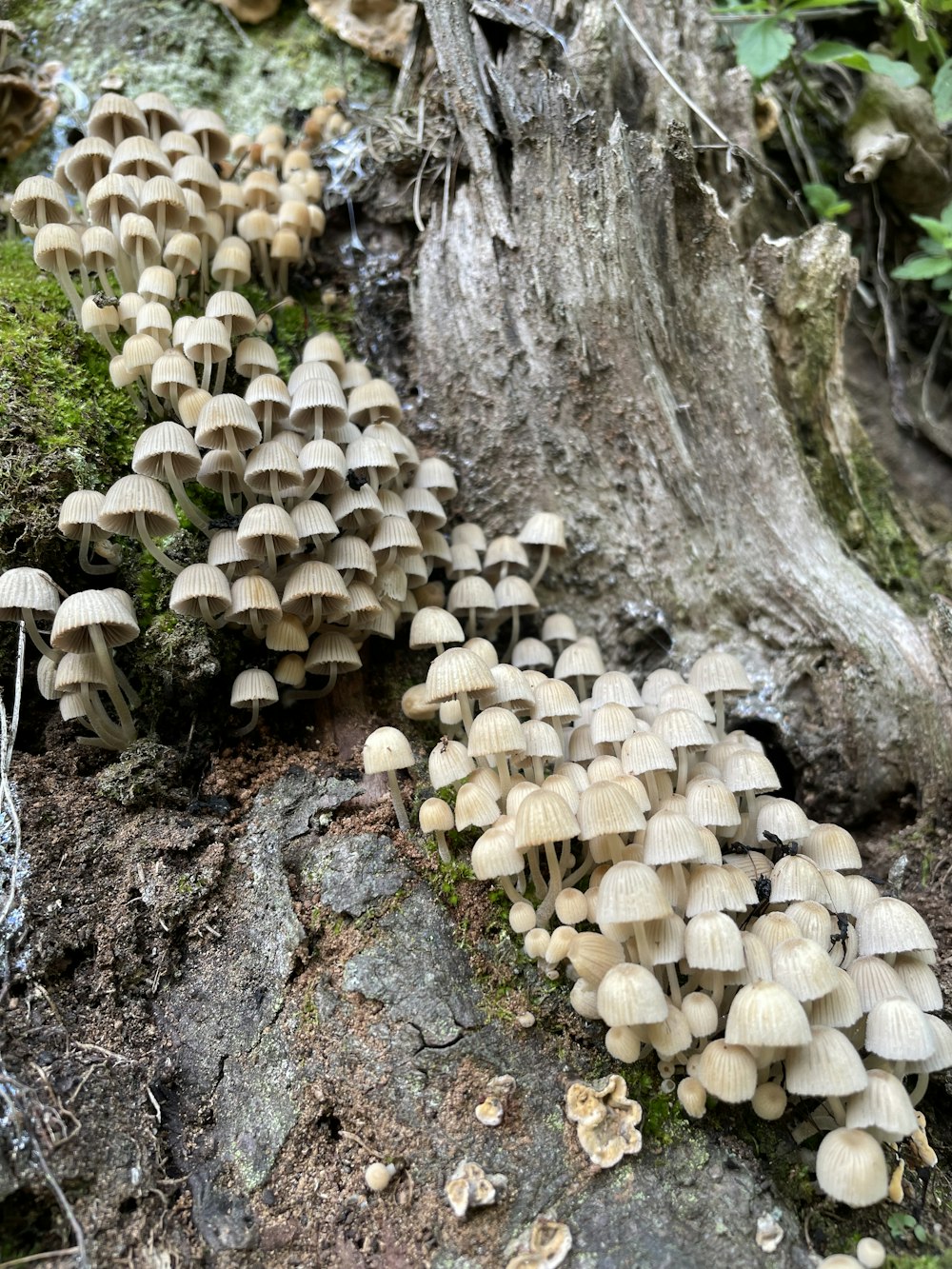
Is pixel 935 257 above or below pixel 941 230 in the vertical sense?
below

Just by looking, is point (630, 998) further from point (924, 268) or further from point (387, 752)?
point (924, 268)

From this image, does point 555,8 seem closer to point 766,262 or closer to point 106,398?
point 766,262

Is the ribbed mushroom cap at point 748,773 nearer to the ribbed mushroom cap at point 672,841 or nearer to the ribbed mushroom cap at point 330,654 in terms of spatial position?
the ribbed mushroom cap at point 672,841

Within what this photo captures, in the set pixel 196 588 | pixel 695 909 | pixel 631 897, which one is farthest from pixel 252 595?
pixel 695 909

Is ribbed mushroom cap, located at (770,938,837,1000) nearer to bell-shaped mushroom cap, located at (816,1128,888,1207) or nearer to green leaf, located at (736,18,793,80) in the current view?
bell-shaped mushroom cap, located at (816,1128,888,1207)

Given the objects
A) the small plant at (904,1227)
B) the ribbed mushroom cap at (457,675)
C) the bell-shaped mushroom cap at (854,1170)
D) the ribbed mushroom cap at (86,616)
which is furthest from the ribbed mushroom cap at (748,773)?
the ribbed mushroom cap at (86,616)

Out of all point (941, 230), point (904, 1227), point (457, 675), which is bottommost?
point (904, 1227)

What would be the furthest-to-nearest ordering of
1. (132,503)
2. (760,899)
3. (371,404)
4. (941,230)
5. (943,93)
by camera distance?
(941,230)
(943,93)
(371,404)
(132,503)
(760,899)
